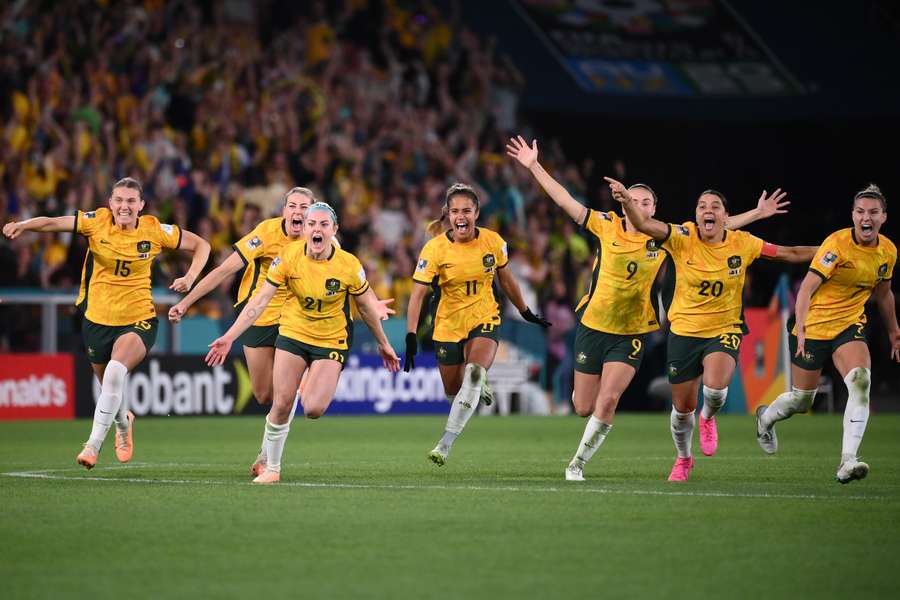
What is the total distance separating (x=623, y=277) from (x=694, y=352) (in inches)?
37.8

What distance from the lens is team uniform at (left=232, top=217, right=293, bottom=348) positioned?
14.3 m

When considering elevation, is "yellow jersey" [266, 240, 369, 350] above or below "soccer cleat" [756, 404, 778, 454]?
above

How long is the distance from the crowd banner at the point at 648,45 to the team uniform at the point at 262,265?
18125mm

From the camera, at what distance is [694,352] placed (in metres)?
13.7

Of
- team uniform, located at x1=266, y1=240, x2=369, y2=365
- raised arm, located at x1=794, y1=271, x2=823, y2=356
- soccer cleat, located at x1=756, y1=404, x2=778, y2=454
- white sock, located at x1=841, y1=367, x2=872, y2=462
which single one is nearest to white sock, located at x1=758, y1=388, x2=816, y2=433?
soccer cleat, located at x1=756, y1=404, x2=778, y2=454

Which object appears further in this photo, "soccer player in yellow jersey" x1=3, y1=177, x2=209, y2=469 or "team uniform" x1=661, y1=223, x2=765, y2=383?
"soccer player in yellow jersey" x1=3, y1=177, x2=209, y2=469

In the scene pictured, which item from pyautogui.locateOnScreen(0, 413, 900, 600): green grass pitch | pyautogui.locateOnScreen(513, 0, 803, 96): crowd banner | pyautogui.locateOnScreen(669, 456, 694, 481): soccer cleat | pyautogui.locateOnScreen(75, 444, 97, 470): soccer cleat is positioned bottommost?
pyautogui.locateOnScreen(0, 413, 900, 600): green grass pitch

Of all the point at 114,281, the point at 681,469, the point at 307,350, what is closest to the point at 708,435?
the point at 681,469

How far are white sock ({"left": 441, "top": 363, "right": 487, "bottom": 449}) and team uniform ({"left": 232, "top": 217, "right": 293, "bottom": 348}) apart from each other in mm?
1789

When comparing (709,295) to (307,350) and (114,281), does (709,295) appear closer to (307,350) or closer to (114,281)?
(307,350)

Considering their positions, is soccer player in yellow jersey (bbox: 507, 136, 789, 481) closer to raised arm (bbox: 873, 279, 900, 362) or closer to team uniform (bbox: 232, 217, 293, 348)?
raised arm (bbox: 873, 279, 900, 362)

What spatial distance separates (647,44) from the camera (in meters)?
31.7

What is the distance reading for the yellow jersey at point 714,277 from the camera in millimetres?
13680

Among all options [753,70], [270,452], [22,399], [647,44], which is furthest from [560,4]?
[270,452]
